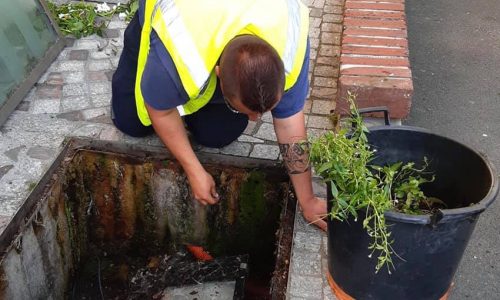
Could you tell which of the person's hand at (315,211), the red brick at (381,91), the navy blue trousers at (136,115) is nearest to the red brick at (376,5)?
the red brick at (381,91)

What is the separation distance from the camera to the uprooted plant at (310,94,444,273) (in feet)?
7.37

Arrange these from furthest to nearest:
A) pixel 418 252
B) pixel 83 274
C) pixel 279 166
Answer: pixel 83 274
pixel 279 166
pixel 418 252

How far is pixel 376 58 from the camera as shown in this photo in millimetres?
3715

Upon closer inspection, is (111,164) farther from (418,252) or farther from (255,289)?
→ (418,252)

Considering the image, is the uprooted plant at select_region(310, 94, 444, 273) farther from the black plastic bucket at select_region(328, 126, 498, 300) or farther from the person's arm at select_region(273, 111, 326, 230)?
the person's arm at select_region(273, 111, 326, 230)

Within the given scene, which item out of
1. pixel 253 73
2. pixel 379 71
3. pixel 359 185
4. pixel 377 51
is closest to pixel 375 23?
pixel 377 51

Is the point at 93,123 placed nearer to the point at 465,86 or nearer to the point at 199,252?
the point at 199,252

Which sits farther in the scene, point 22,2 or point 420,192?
point 22,2

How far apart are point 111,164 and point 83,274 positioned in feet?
2.93

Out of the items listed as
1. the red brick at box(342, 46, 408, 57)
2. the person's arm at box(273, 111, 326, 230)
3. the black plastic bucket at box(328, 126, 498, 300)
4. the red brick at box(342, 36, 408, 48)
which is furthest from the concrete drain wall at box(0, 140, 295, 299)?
the red brick at box(342, 36, 408, 48)

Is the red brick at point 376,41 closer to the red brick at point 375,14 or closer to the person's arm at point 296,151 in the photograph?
the red brick at point 375,14

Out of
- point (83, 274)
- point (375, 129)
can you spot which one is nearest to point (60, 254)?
point (83, 274)

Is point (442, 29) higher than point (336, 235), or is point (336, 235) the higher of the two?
point (336, 235)

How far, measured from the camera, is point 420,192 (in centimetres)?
261
